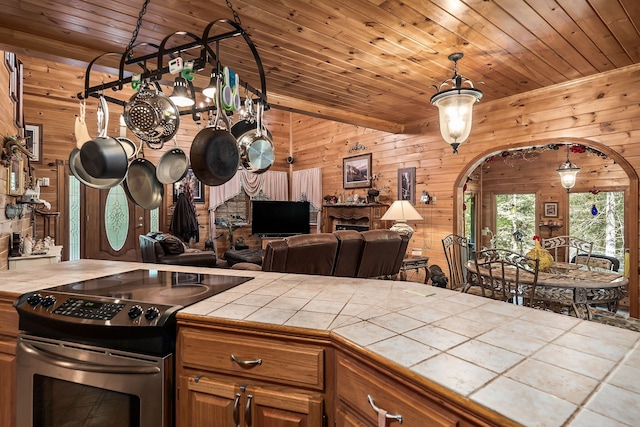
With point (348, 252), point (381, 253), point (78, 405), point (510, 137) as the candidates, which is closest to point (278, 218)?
point (381, 253)

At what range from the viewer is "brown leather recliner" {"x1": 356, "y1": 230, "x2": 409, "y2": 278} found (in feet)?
11.4

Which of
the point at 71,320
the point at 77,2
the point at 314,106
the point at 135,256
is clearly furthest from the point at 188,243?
the point at 71,320

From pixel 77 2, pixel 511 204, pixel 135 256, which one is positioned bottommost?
pixel 135 256

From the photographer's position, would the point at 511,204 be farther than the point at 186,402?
Yes

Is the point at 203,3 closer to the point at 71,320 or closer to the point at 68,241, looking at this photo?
the point at 71,320

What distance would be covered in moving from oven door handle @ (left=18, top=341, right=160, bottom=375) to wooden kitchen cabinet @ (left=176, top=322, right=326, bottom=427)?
0.43 ft

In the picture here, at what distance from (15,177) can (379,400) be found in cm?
407

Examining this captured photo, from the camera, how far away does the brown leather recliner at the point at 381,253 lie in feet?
11.4

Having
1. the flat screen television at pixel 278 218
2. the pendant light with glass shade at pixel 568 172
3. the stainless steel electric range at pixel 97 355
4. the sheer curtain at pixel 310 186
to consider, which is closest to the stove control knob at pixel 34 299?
the stainless steel electric range at pixel 97 355

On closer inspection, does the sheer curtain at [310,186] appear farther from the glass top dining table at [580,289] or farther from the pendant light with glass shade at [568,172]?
the glass top dining table at [580,289]

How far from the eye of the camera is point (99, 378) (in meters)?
1.32

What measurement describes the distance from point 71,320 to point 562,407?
64.0 inches

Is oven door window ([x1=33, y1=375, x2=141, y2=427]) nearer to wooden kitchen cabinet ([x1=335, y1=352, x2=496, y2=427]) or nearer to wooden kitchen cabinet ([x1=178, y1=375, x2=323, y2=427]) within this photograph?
wooden kitchen cabinet ([x1=178, y1=375, x2=323, y2=427])

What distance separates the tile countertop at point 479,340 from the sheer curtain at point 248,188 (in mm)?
5473
